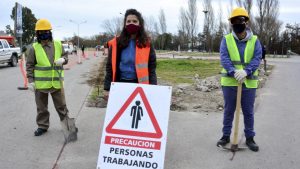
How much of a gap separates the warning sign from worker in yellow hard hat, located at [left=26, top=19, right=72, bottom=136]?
2097 mm

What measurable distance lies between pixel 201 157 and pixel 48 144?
232cm

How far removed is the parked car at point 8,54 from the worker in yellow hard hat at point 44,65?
701 inches

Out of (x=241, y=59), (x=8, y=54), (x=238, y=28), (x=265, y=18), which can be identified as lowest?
(x=8, y=54)

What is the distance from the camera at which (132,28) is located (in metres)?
4.37

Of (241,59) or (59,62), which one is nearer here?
(241,59)

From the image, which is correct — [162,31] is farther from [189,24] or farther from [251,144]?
[251,144]

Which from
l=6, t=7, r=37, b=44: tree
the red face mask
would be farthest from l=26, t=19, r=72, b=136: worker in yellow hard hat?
l=6, t=7, r=37, b=44: tree

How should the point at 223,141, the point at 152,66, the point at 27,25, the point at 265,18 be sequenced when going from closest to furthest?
the point at 152,66 < the point at 223,141 < the point at 265,18 < the point at 27,25

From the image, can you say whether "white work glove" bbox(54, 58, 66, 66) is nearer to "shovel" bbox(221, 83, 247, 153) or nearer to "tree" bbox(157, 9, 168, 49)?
"shovel" bbox(221, 83, 247, 153)

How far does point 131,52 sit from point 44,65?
208 cm

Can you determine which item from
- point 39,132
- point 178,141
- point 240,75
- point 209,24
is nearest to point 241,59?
point 240,75

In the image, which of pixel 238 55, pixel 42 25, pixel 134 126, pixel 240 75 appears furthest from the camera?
pixel 42 25

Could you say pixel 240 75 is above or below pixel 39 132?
above

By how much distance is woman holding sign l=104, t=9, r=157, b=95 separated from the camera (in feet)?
14.3
